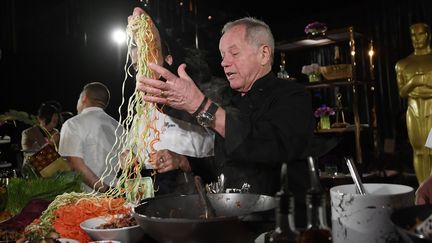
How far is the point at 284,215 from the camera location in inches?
24.9

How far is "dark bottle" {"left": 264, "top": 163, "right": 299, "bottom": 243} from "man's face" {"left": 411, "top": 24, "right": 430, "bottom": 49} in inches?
181

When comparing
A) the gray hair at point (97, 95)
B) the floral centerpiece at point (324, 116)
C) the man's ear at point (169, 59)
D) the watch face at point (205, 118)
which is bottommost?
the floral centerpiece at point (324, 116)

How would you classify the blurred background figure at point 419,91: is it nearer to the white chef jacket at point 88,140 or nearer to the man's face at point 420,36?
the man's face at point 420,36

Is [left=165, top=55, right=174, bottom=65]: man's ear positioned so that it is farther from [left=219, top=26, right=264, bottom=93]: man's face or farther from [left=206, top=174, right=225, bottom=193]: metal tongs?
[left=206, top=174, right=225, bottom=193]: metal tongs

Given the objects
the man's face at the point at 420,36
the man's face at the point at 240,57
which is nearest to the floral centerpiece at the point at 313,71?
the man's face at the point at 420,36

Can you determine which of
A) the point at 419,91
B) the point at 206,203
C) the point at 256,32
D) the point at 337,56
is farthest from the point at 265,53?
the point at 337,56

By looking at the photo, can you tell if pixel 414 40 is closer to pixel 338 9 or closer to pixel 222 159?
pixel 338 9

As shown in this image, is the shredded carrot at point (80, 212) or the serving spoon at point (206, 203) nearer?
the serving spoon at point (206, 203)

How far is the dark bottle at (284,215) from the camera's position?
1.99 ft

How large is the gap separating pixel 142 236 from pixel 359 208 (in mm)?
665

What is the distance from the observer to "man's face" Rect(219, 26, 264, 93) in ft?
5.43

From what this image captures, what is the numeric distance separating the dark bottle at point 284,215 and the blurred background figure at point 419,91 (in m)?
4.49

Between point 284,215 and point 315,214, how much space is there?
7 centimetres

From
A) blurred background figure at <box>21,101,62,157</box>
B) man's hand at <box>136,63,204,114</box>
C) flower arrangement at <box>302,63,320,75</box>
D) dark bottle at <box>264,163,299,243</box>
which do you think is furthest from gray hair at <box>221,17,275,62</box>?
flower arrangement at <box>302,63,320,75</box>
